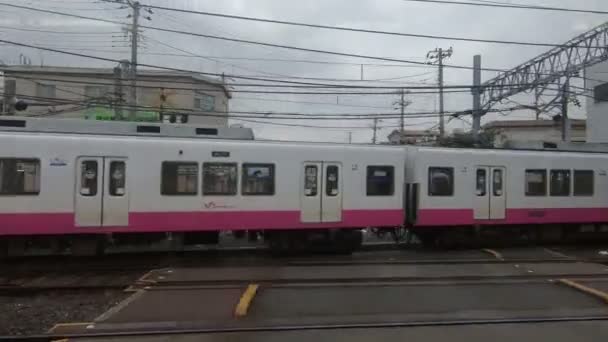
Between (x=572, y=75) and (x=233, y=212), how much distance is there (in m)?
18.0

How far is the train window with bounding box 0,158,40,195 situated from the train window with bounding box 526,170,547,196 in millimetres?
12367

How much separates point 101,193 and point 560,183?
1224cm

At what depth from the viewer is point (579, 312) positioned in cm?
765

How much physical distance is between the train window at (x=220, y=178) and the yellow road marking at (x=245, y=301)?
3702 millimetres

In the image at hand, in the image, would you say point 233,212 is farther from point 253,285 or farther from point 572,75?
point 572,75

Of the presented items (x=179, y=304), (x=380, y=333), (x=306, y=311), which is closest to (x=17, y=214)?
(x=179, y=304)

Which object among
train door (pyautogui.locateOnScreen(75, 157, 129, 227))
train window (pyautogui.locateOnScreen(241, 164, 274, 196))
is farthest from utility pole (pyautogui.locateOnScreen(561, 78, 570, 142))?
train door (pyautogui.locateOnScreen(75, 157, 129, 227))

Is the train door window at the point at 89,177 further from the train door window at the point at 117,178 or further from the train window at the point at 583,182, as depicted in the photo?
the train window at the point at 583,182

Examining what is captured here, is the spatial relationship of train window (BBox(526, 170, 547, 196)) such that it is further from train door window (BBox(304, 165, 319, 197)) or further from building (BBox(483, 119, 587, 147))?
building (BBox(483, 119, 587, 147))

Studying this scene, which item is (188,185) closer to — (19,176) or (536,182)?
(19,176)

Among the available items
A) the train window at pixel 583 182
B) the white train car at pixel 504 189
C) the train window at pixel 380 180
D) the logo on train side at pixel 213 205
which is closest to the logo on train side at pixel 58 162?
the logo on train side at pixel 213 205

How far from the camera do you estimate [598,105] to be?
30.5 m

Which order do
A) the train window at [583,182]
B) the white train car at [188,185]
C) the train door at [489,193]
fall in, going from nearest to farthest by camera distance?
1. the white train car at [188,185]
2. the train door at [489,193]
3. the train window at [583,182]

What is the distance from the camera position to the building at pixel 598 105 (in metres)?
29.9
